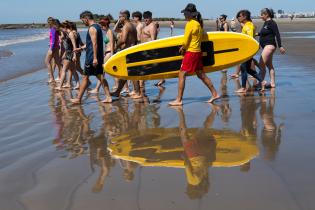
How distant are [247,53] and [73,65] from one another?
12.7ft

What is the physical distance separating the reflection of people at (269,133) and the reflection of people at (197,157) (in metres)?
0.53

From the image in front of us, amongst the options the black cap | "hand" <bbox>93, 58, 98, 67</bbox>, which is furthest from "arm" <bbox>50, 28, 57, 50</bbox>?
the black cap

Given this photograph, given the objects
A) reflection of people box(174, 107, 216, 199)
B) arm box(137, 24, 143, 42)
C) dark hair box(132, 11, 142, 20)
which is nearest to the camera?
reflection of people box(174, 107, 216, 199)

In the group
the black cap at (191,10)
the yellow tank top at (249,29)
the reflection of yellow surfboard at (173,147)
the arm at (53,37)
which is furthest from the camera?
the arm at (53,37)

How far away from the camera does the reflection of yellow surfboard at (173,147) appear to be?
4219mm

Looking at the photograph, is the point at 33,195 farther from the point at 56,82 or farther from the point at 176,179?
the point at 56,82

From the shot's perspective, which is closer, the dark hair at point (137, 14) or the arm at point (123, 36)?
the arm at point (123, 36)

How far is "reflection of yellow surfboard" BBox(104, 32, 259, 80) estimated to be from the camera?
773 cm

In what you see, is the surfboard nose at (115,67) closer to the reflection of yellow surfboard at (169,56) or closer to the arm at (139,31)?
the reflection of yellow surfboard at (169,56)

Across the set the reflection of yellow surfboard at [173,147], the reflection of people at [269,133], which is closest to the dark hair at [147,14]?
the reflection of people at [269,133]

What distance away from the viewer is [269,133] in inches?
201

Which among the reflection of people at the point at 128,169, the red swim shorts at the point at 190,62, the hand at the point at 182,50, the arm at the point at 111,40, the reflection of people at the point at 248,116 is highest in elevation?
the arm at the point at 111,40

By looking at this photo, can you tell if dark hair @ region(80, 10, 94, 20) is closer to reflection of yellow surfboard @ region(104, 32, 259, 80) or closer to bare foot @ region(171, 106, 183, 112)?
reflection of yellow surfboard @ region(104, 32, 259, 80)

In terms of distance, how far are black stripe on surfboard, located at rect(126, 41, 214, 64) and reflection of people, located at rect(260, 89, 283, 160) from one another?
148 cm
